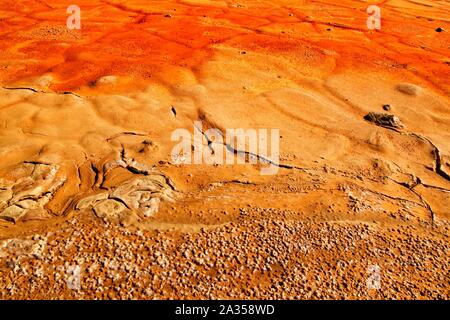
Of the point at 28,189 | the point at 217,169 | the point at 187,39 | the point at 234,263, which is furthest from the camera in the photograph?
the point at 187,39

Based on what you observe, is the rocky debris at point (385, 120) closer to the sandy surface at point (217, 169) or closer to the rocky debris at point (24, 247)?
the sandy surface at point (217, 169)

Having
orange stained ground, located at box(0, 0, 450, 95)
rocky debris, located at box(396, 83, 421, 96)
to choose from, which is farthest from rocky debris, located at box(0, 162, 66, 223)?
rocky debris, located at box(396, 83, 421, 96)

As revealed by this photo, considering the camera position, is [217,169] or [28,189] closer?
[28,189]

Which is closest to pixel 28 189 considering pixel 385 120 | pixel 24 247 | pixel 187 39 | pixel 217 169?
pixel 24 247

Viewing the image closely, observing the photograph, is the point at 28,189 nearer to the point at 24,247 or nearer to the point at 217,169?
the point at 24,247

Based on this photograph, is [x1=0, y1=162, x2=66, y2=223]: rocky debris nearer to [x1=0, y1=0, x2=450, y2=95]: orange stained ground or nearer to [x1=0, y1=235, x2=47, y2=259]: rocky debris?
[x1=0, y1=235, x2=47, y2=259]: rocky debris
